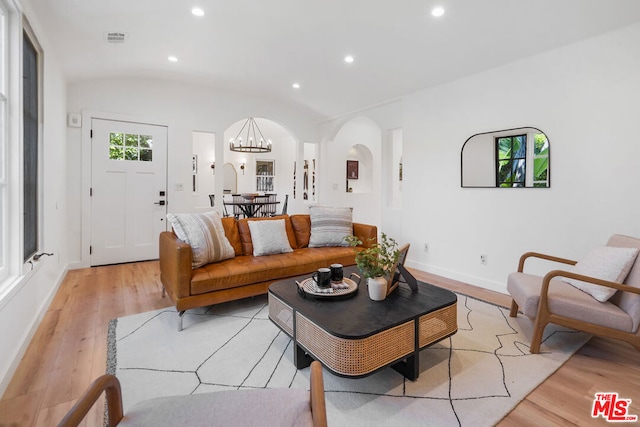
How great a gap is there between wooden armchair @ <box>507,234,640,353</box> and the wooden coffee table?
2.13 feet

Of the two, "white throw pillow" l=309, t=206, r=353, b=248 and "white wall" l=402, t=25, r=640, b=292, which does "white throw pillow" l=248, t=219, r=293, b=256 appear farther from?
"white wall" l=402, t=25, r=640, b=292

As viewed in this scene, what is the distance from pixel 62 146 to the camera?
13.0 feet

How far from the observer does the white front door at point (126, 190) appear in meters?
4.49

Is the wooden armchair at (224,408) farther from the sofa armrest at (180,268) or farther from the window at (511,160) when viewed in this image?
the window at (511,160)

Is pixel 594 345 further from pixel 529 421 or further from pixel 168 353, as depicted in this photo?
pixel 168 353

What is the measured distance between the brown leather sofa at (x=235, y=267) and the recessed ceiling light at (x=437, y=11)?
205 centimetres

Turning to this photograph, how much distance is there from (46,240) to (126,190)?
1.73 m

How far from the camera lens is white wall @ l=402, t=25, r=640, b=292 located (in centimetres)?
275

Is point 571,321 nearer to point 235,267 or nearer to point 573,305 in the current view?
point 573,305

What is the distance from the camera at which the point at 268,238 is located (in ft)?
11.0

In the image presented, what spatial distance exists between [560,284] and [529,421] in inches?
50.8

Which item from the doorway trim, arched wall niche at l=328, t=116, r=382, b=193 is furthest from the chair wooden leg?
the doorway trim

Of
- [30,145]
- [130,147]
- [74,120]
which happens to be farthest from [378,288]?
[74,120]

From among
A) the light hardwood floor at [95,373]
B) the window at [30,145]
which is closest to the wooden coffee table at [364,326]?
the light hardwood floor at [95,373]
